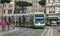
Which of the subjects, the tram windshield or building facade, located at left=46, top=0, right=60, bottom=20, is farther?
building facade, located at left=46, top=0, right=60, bottom=20

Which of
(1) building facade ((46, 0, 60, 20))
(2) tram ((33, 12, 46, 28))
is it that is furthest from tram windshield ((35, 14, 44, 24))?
(1) building facade ((46, 0, 60, 20))

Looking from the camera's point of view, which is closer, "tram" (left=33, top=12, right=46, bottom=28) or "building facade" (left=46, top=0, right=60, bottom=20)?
"tram" (left=33, top=12, right=46, bottom=28)

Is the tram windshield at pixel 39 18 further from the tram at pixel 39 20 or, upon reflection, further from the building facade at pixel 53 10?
the building facade at pixel 53 10

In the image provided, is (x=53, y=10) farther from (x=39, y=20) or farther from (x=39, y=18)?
(x=39, y=18)

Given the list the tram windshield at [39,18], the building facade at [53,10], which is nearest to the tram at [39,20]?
the tram windshield at [39,18]

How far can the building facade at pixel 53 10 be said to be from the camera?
96.5 m

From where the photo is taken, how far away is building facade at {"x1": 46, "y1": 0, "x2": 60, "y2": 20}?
96488mm

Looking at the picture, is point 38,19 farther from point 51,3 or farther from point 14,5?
point 14,5

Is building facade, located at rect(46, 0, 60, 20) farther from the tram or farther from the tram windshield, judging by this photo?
the tram windshield

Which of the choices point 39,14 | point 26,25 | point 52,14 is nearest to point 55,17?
point 52,14

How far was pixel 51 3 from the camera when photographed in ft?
325

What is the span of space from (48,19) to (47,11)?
3.09m

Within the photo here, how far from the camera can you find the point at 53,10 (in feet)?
317

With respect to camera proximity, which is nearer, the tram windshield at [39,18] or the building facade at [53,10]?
the tram windshield at [39,18]
